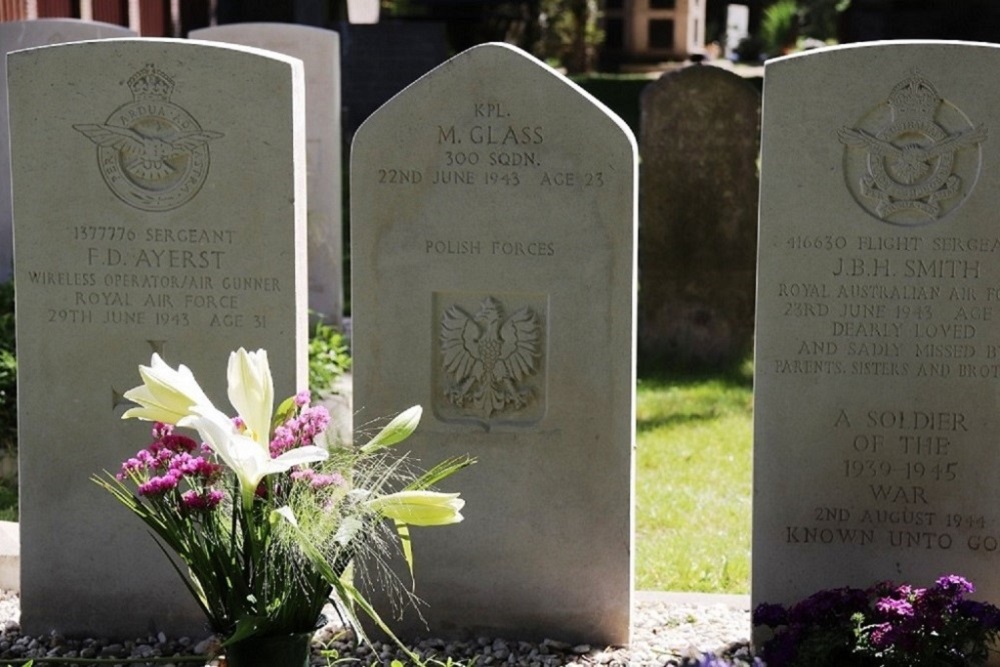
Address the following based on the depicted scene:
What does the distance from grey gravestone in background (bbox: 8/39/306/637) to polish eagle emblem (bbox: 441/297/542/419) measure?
522mm

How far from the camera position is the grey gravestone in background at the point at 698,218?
9055 mm

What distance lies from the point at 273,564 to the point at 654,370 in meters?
5.75

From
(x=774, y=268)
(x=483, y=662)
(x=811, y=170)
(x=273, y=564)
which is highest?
(x=811, y=170)

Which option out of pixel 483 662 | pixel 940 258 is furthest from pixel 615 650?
pixel 940 258

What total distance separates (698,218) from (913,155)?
4398 mm

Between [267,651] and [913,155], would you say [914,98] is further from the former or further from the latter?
[267,651]

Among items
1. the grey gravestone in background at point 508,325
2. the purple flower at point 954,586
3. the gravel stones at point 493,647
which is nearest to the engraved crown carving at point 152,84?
the grey gravestone in background at point 508,325

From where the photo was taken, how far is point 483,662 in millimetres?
5184

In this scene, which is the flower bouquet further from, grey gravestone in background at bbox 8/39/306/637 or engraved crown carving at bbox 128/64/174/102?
engraved crown carving at bbox 128/64/174/102

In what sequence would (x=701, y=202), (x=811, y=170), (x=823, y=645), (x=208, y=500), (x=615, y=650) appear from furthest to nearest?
(x=701, y=202), (x=615, y=650), (x=811, y=170), (x=823, y=645), (x=208, y=500)

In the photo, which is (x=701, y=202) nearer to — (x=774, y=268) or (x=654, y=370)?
(x=654, y=370)

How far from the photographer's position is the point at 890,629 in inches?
179

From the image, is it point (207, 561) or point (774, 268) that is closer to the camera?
point (207, 561)

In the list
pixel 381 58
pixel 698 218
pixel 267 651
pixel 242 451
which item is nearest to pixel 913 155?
pixel 242 451
